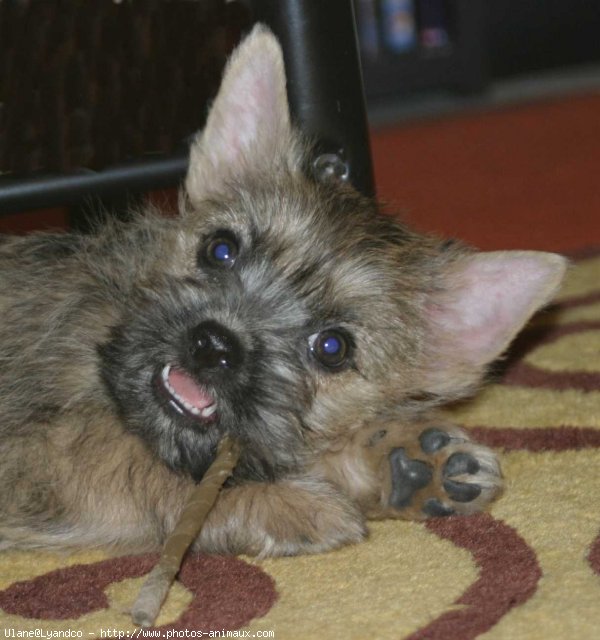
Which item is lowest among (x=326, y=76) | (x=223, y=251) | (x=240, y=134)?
(x=223, y=251)

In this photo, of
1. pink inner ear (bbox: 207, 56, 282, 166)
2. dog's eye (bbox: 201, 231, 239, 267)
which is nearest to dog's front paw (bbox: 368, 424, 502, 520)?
dog's eye (bbox: 201, 231, 239, 267)

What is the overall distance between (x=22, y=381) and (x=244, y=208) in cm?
71

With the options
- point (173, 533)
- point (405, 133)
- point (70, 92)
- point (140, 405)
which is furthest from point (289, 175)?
point (405, 133)

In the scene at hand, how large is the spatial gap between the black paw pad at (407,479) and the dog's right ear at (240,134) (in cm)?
97

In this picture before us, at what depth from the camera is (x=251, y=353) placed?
2.64 meters

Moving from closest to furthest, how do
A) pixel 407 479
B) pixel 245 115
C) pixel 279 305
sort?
pixel 407 479 < pixel 279 305 < pixel 245 115

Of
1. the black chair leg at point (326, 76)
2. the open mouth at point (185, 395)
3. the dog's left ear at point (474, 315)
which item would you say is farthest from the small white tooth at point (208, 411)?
the black chair leg at point (326, 76)

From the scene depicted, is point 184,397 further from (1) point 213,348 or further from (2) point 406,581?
(2) point 406,581

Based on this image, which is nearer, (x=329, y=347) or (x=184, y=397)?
(x=184, y=397)

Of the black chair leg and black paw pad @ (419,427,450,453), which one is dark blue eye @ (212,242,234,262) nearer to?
the black chair leg

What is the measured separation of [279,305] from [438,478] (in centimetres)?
56

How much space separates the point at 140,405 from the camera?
2578 mm

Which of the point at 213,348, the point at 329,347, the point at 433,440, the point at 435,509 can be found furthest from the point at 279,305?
the point at 435,509

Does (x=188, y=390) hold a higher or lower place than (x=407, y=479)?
higher
